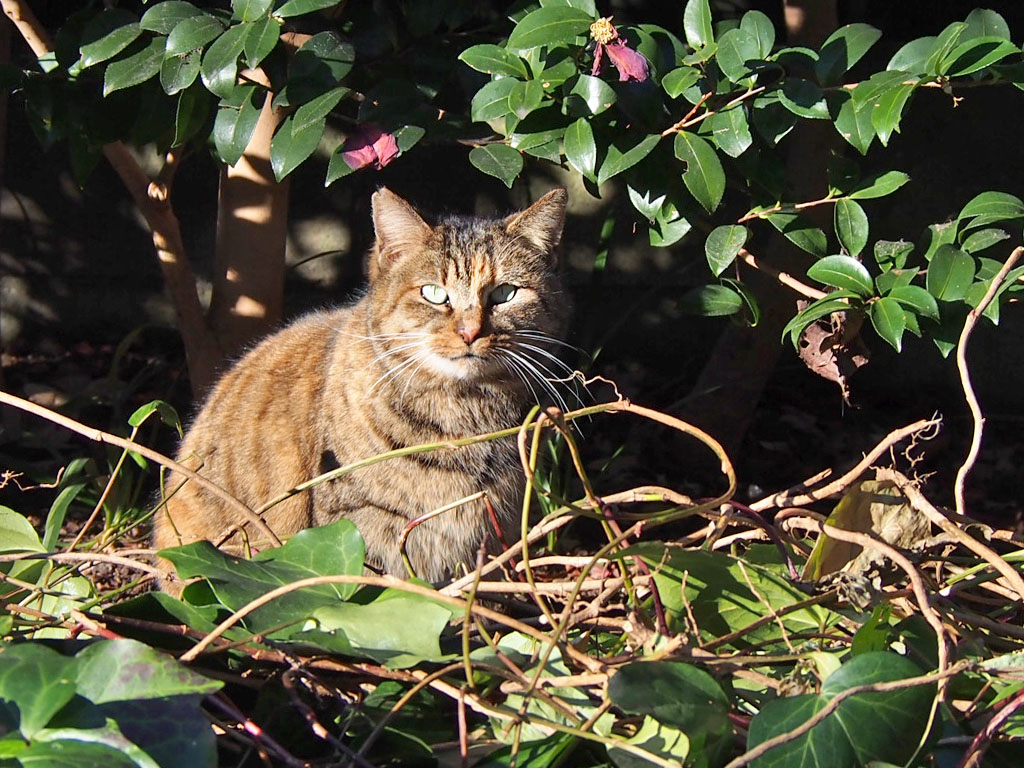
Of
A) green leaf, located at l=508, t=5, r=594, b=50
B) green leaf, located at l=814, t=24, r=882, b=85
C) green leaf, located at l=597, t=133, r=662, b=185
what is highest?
green leaf, located at l=508, t=5, r=594, b=50

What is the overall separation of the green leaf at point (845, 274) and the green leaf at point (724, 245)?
0.16 metres

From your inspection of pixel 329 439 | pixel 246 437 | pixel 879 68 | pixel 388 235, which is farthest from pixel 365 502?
pixel 879 68

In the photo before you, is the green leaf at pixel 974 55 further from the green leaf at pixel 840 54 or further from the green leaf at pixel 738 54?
the green leaf at pixel 738 54

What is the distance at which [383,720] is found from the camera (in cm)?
84

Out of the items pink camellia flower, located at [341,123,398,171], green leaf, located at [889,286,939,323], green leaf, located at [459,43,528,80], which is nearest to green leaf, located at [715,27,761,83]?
green leaf, located at [459,43,528,80]

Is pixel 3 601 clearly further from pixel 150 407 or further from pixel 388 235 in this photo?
pixel 388 235

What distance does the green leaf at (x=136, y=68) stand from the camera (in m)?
1.99

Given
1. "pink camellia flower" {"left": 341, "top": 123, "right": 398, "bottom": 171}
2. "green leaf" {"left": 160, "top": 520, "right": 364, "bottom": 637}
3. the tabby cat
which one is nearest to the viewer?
"green leaf" {"left": 160, "top": 520, "right": 364, "bottom": 637}

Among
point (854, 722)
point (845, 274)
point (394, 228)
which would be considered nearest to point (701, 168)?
point (845, 274)

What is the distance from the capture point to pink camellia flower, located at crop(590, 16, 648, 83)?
1.68 meters

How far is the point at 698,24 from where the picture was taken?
1846 mm

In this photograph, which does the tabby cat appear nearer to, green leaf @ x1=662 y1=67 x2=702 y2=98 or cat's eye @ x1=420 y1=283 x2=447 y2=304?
cat's eye @ x1=420 y1=283 x2=447 y2=304

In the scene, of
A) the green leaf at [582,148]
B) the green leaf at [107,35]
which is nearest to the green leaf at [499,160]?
the green leaf at [582,148]

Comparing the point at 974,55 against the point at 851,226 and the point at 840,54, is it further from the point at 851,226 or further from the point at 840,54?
the point at 851,226
